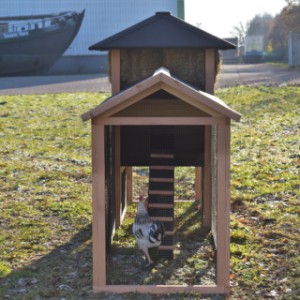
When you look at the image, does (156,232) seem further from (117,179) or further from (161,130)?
(117,179)

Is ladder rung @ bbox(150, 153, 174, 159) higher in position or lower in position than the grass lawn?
higher

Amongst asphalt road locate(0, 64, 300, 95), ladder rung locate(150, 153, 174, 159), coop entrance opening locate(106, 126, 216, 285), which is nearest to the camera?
coop entrance opening locate(106, 126, 216, 285)

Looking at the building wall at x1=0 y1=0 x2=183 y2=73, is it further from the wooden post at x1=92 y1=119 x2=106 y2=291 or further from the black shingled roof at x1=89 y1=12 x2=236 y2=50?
the wooden post at x1=92 y1=119 x2=106 y2=291

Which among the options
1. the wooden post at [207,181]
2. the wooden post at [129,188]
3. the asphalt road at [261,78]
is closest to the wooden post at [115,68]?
the wooden post at [207,181]

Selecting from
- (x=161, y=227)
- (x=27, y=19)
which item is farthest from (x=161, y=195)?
(x=27, y=19)

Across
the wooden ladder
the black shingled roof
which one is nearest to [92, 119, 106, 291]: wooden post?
the wooden ladder

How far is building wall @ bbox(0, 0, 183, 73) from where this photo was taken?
41250 millimetres

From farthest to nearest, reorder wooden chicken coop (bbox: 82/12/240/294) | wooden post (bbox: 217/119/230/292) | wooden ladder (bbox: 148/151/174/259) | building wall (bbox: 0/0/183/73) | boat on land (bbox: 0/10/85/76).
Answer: building wall (bbox: 0/0/183/73) → boat on land (bbox: 0/10/85/76) → wooden ladder (bbox: 148/151/174/259) → wooden post (bbox: 217/119/230/292) → wooden chicken coop (bbox: 82/12/240/294)

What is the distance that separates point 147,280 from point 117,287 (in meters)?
0.38

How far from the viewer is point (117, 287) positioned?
6520 mm

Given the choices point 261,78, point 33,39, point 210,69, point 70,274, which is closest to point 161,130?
point 210,69

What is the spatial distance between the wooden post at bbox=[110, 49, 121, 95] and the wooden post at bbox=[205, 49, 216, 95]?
0.97 meters

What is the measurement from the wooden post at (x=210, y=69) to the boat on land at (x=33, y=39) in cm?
3340

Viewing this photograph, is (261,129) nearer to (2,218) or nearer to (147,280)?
(2,218)
